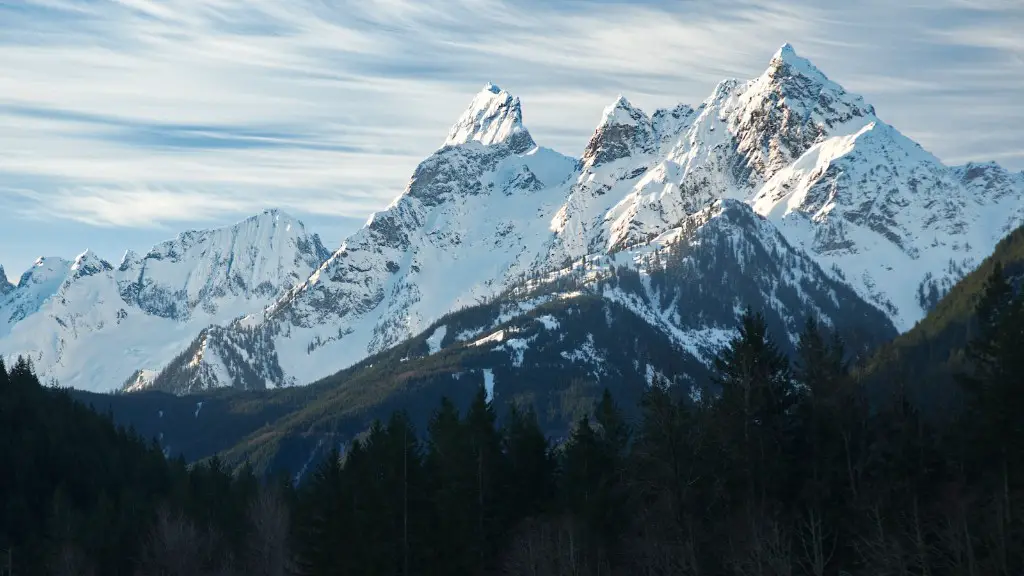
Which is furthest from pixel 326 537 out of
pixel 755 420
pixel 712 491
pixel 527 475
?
pixel 755 420

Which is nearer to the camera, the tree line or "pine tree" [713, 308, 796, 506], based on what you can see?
the tree line

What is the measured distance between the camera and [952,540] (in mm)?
56594

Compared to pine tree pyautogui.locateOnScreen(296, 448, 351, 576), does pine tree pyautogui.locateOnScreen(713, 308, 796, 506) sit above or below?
above

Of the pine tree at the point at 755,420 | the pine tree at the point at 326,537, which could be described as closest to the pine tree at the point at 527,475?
the pine tree at the point at 326,537

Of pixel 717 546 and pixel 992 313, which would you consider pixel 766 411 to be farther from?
pixel 992 313

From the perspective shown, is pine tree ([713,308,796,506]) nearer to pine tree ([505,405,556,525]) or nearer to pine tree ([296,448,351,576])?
pine tree ([505,405,556,525])

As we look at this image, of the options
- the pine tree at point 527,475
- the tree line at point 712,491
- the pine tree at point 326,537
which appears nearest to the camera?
the tree line at point 712,491

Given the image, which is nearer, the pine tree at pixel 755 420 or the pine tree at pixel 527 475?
the pine tree at pixel 755 420

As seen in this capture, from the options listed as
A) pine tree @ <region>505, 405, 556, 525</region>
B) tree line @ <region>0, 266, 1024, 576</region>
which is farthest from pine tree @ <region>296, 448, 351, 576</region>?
pine tree @ <region>505, 405, 556, 525</region>

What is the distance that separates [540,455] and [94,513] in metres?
48.8

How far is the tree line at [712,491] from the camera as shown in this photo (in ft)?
211

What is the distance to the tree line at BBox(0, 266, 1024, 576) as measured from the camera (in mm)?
64438

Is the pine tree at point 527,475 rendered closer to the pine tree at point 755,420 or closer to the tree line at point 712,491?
the tree line at point 712,491

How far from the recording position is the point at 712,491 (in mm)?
68812
